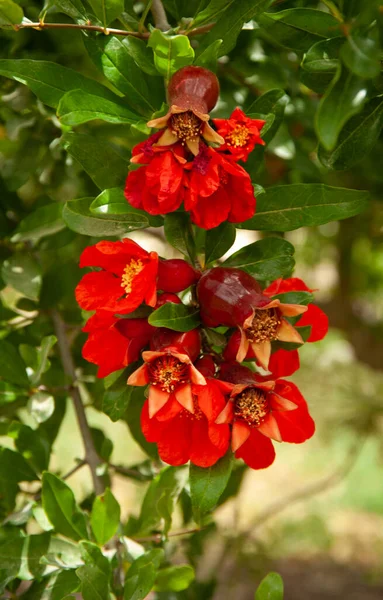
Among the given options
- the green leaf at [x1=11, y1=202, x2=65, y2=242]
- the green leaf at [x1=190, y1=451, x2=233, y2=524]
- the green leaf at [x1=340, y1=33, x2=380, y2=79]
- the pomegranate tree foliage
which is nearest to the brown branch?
the pomegranate tree foliage

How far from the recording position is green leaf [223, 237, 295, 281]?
0.48 meters

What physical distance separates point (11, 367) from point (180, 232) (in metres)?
0.25

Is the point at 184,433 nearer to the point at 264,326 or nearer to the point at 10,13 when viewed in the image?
the point at 264,326

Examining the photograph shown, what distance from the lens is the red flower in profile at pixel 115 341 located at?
454 mm

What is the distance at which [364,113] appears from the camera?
490 millimetres

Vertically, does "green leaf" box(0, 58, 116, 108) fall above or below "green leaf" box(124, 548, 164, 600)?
above

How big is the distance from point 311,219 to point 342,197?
3cm

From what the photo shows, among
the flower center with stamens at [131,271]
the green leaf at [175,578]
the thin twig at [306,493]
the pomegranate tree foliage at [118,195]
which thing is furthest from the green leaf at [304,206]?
the thin twig at [306,493]

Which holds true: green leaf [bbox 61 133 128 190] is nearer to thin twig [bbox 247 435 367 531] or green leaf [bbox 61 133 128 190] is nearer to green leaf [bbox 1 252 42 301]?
green leaf [bbox 1 252 42 301]

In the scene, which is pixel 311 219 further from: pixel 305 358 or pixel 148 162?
pixel 305 358

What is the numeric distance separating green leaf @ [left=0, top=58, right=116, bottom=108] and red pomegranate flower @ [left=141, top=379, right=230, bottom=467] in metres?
0.24

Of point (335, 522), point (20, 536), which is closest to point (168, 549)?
point (20, 536)

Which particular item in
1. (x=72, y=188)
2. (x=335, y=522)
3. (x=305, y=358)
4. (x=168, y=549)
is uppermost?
(x=72, y=188)

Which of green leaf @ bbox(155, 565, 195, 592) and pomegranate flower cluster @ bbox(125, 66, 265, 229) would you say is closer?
pomegranate flower cluster @ bbox(125, 66, 265, 229)
